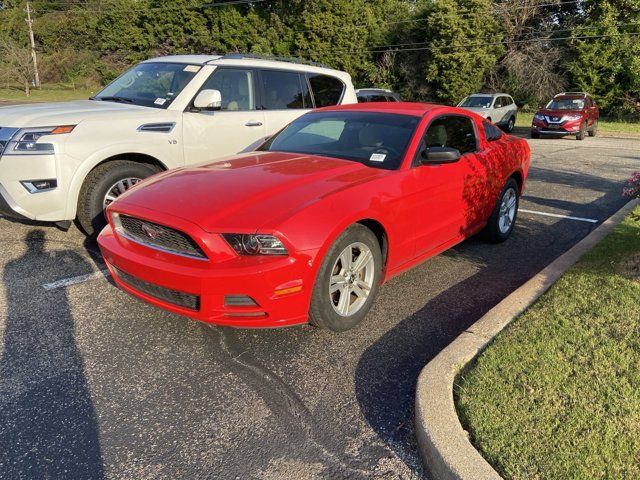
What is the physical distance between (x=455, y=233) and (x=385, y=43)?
38640mm

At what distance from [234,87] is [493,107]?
18.6 metres

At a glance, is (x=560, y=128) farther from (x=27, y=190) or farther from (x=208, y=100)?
(x=27, y=190)

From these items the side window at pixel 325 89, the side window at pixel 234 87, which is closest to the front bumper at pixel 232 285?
the side window at pixel 234 87

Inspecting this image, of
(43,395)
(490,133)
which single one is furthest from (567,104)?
(43,395)

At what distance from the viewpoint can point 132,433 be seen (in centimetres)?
265

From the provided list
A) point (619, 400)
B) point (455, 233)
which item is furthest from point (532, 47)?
point (619, 400)

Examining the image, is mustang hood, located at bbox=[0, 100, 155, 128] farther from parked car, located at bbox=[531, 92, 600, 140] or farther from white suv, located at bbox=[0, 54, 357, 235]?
parked car, located at bbox=[531, 92, 600, 140]

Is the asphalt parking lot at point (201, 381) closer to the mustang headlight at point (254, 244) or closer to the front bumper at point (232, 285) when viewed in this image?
the front bumper at point (232, 285)

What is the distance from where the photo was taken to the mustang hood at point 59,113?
492 cm

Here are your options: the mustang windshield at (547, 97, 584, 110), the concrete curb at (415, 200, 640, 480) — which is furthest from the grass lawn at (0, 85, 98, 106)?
the concrete curb at (415, 200, 640, 480)

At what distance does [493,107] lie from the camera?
2222 centimetres

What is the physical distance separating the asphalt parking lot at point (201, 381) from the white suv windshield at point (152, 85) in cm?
207

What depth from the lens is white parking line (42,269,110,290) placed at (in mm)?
4375

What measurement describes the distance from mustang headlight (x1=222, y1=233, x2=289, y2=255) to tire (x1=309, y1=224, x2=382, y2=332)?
355 millimetres
